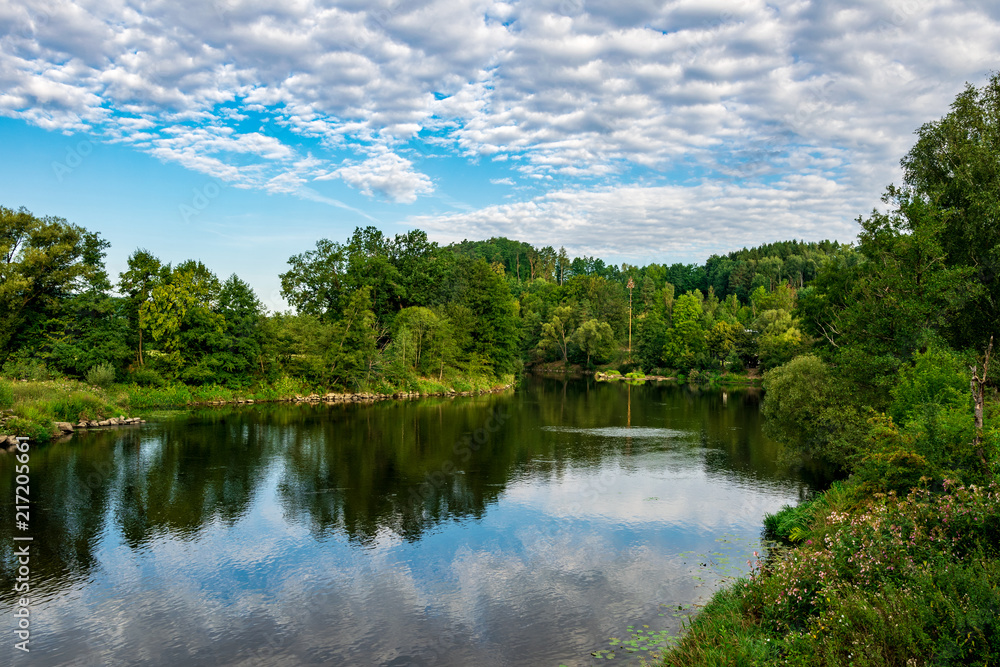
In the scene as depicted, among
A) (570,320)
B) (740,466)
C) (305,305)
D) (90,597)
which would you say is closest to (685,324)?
(570,320)

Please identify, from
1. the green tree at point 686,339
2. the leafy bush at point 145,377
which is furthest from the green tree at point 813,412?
the green tree at point 686,339

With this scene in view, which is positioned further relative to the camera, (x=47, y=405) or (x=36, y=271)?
(x=36, y=271)

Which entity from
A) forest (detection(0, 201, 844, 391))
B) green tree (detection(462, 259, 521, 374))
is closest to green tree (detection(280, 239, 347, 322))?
forest (detection(0, 201, 844, 391))

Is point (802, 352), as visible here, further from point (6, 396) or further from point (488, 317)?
point (6, 396)

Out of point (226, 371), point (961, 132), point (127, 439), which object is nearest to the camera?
point (961, 132)

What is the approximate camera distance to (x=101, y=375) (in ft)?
130

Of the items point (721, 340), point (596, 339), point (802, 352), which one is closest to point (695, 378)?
point (721, 340)

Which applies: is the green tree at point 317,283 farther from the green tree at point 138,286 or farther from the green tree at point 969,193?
the green tree at point 969,193

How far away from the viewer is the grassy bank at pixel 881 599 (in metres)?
6.94

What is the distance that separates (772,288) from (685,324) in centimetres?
3728

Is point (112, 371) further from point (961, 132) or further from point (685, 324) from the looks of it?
point (685, 324)

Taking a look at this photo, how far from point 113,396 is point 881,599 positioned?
145 feet

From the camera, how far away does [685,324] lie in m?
87.1

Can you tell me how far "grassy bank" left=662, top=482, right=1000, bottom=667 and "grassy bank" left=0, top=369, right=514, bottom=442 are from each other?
33.1 metres
